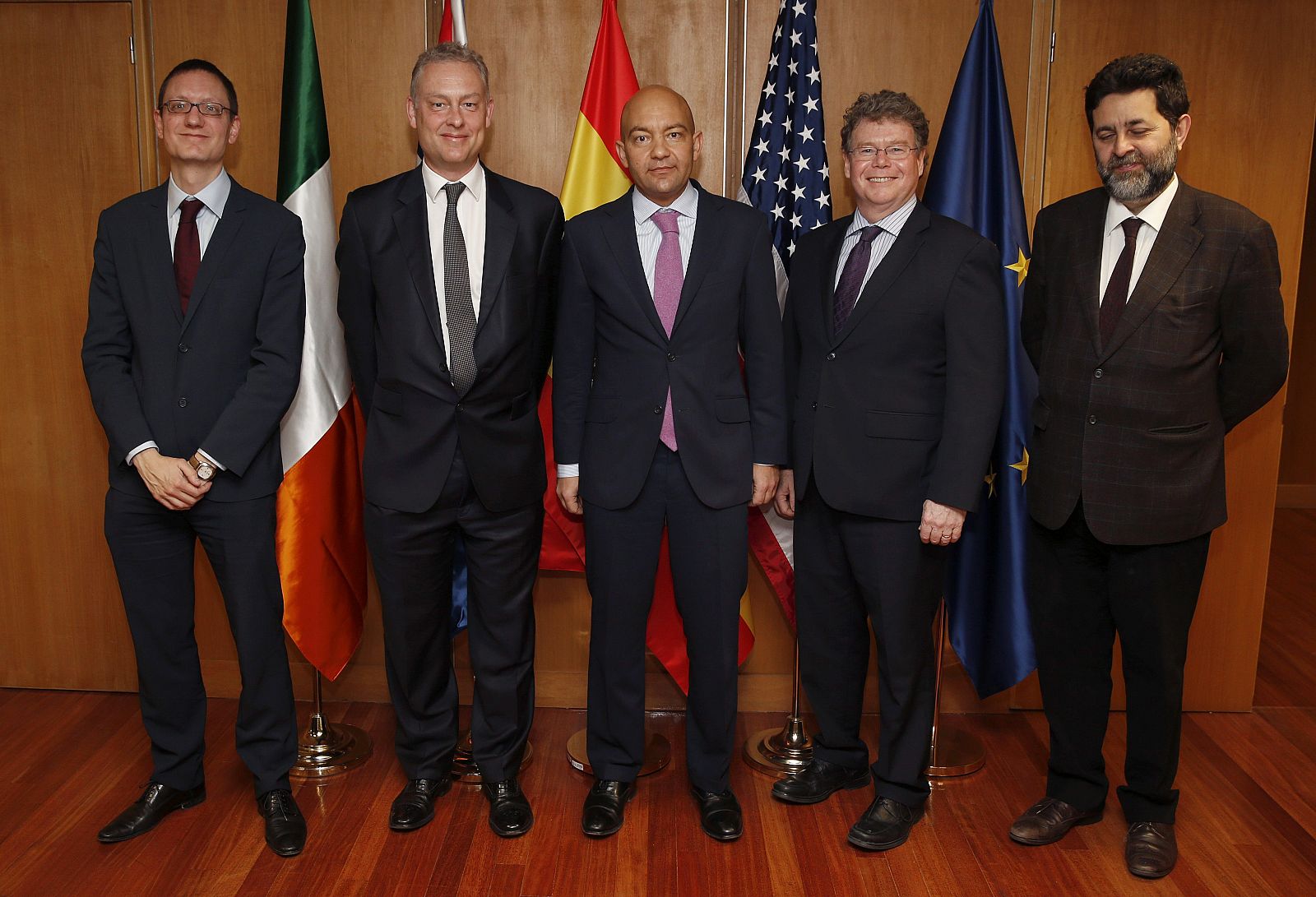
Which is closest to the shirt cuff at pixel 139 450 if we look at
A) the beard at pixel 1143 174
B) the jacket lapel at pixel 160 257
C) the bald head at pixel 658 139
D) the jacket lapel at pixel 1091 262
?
the jacket lapel at pixel 160 257

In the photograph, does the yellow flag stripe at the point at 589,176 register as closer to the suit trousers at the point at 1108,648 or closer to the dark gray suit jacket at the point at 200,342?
the dark gray suit jacket at the point at 200,342

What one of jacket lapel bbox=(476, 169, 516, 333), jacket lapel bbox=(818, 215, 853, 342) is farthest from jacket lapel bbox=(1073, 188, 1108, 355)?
jacket lapel bbox=(476, 169, 516, 333)

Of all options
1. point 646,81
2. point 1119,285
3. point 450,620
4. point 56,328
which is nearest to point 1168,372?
point 1119,285

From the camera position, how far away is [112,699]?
3.79 metres

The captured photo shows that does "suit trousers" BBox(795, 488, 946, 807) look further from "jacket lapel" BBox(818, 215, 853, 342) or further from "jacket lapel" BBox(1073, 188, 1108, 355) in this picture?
"jacket lapel" BBox(1073, 188, 1108, 355)

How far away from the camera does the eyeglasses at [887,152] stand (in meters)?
2.73

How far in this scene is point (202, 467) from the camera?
2.75m

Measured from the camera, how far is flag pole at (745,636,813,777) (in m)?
3.31

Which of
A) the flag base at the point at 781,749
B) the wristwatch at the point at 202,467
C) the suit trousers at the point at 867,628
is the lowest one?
the flag base at the point at 781,749

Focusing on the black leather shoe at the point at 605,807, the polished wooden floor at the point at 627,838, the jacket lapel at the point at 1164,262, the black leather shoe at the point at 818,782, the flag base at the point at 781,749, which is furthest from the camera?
the flag base at the point at 781,749

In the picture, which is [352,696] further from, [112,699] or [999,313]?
[999,313]

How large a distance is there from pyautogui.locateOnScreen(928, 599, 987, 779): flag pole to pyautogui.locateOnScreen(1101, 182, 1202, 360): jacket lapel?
1.11 m

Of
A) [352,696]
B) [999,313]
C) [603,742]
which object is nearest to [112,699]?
[352,696]

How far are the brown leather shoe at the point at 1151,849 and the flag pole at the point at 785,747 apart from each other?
90 cm
